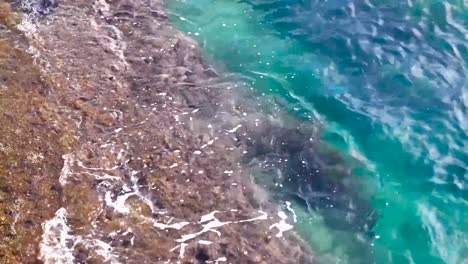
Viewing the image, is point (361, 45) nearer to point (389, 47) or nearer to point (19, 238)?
point (389, 47)

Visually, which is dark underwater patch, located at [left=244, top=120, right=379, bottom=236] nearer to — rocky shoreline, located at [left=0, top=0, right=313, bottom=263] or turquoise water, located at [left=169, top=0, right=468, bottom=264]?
turquoise water, located at [left=169, top=0, right=468, bottom=264]

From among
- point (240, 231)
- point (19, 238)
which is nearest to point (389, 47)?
point (240, 231)

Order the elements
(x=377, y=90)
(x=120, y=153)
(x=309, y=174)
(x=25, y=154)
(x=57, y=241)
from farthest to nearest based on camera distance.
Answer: (x=377, y=90)
(x=309, y=174)
(x=120, y=153)
(x=25, y=154)
(x=57, y=241)

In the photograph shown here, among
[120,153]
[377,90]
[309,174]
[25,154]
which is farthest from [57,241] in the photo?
[377,90]

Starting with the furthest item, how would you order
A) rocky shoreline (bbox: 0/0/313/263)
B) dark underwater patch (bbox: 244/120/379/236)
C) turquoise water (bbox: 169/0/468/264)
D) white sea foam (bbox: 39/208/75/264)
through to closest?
dark underwater patch (bbox: 244/120/379/236) < turquoise water (bbox: 169/0/468/264) < rocky shoreline (bbox: 0/0/313/263) < white sea foam (bbox: 39/208/75/264)

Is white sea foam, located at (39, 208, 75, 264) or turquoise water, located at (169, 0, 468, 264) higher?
turquoise water, located at (169, 0, 468, 264)

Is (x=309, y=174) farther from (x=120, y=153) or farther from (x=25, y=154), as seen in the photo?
(x=25, y=154)

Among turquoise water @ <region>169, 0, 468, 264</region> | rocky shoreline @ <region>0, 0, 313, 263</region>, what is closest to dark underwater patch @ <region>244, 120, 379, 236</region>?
turquoise water @ <region>169, 0, 468, 264</region>
